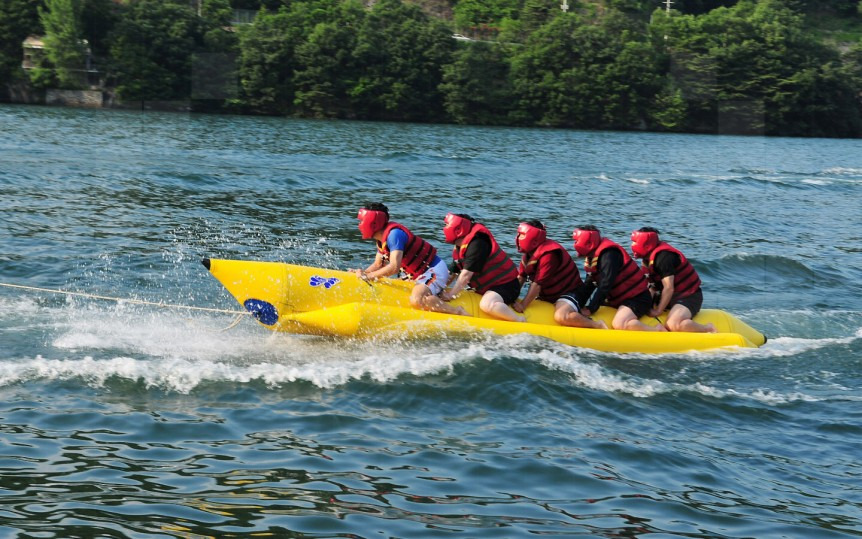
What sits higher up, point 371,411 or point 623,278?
point 623,278

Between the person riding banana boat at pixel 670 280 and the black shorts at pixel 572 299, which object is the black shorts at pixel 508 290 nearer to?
the black shorts at pixel 572 299

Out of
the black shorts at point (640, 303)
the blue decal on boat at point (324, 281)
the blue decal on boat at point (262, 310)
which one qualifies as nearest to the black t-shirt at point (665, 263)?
the black shorts at point (640, 303)

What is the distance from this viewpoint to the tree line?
52.1 metres

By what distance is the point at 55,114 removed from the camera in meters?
41.2

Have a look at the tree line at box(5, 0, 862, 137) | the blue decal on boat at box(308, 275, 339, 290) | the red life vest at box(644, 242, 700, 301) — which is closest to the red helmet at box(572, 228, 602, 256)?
the red life vest at box(644, 242, 700, 301)

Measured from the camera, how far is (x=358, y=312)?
30.8 ft

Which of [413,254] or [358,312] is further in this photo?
[413,254]

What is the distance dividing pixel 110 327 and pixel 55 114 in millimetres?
34484

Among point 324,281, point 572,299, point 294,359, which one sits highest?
point 324,281

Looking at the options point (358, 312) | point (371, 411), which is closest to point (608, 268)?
point (358, 312)

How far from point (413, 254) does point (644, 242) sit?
91.0 inches

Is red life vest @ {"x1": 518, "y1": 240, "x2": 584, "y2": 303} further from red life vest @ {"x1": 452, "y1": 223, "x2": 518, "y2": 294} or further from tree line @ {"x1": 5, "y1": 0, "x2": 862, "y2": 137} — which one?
tree line @ {"x1": 5, "y1": 0, "x2": 862, "y2": 137}

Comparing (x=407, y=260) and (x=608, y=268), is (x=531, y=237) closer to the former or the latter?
(x=608, y=268)

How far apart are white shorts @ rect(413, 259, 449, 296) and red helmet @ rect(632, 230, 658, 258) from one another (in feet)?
6.35
